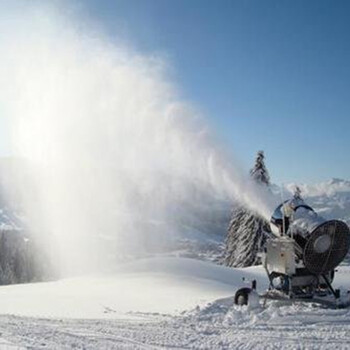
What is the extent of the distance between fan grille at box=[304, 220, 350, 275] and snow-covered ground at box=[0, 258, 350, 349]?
1.05m

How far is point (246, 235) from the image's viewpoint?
46000mm

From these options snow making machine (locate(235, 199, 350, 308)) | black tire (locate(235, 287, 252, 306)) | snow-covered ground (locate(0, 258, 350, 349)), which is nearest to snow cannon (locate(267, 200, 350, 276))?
snow making machine (locate(235, 199, 350, 308))

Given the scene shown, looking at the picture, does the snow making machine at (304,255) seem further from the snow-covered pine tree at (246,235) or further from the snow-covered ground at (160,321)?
the snow-covered pine tree at (246,235)

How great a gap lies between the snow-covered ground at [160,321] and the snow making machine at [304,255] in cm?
57

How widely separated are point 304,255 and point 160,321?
394 centimetres

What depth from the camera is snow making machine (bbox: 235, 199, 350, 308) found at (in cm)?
1442

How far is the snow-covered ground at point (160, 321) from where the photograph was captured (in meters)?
10.5

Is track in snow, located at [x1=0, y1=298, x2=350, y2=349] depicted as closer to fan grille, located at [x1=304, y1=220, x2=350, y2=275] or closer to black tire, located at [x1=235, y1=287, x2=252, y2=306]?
black tire, located at [x1=235, y1=287, x2=252, y2=306]

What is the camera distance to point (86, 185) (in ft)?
352

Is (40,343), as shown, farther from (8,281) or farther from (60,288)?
(8,281)

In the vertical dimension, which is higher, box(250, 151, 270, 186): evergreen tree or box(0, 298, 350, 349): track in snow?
box(250, 151, 270, 186): evergreen tree

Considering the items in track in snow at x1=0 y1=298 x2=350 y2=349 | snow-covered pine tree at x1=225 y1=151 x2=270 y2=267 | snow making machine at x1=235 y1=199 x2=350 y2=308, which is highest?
snow-covered pine tree at x1=225 y1=151 x2=270 y2=267

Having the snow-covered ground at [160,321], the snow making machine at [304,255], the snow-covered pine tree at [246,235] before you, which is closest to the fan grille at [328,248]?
the snow making machine at [304,255]

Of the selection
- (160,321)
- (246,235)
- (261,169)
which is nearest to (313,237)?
(160,321)
